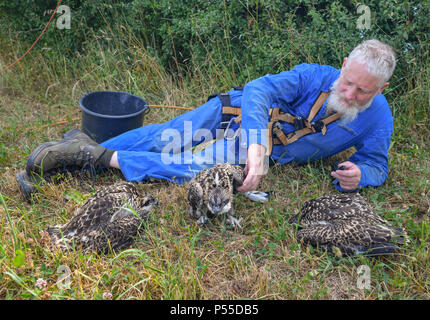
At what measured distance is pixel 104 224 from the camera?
359 cm

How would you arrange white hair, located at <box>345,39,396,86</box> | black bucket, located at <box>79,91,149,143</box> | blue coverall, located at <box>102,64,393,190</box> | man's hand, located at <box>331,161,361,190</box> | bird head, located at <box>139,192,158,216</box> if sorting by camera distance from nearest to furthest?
white hair, located at <box>345,39,396,86</box> < bird head, located at <box>139,192,158,216</box> < man's hand, located at <box>331,161,361,190</box> < blue coverall, located at <box>102,64,393,190</box> < black bucket, located at <box>79,91,149,143</box>

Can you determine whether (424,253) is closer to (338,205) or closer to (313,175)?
(338,205)

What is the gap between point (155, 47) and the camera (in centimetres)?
723

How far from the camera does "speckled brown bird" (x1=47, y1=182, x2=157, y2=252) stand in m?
3.46

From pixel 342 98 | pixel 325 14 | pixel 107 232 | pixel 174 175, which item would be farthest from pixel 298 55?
pixel 107 232

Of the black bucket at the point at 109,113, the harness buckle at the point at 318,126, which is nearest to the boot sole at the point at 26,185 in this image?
the black bucket at the point at 109,113

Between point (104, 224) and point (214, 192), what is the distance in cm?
104

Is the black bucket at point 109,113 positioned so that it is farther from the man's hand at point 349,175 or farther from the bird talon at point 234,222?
the man's hand at point 349,175

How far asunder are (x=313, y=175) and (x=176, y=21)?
3696mm

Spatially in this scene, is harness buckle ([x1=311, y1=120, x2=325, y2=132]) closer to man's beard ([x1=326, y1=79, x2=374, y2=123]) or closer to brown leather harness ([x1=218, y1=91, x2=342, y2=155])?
brown leather harness ([x1=218, y1=91, x2=342, y2=155])

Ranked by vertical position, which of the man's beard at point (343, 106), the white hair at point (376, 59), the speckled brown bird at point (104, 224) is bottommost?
the speckled brown bird at point (104, 224)

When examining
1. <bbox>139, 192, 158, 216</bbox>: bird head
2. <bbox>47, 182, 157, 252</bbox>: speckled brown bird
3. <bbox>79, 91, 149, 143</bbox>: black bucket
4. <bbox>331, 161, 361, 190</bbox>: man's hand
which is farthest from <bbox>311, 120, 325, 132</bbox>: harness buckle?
<bbox>79, 91, 149, 143</bbox>: black bucket

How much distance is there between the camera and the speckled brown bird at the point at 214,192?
3.59 meters

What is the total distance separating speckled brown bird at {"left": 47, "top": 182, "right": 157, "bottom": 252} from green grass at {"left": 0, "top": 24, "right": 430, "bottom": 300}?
10cm
